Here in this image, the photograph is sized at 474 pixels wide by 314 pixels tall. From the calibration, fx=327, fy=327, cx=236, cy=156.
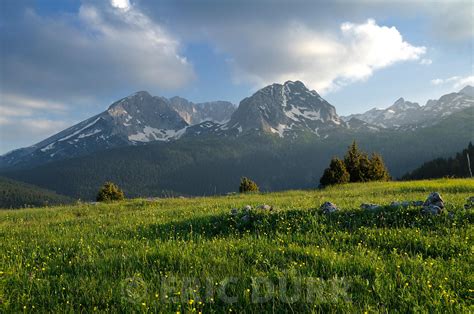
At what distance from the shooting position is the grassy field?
17.3 ft

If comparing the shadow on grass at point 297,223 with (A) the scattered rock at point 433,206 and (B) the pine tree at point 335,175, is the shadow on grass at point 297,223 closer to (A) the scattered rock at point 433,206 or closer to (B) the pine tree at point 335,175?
(A) the scattered rock at point 433,206

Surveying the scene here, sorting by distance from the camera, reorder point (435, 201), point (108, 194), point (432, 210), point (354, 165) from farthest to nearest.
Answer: point (354, 165), point (108, 194), point (435, 201), point (432, 210)

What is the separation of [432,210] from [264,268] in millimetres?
6623

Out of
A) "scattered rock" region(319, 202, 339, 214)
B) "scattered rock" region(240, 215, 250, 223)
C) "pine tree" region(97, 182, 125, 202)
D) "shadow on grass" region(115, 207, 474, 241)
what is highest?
"pine tree" region(97, 182, 125, 202)

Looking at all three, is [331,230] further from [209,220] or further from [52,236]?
[52,236]

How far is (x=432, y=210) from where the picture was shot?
1029cm

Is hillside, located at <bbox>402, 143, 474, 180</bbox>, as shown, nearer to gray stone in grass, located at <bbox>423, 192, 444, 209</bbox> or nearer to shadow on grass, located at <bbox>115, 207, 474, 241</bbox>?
gray stone in grass, located at <bbox>423, 192, 444, 209</bbox>

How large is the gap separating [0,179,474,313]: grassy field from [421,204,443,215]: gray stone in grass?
0.86 ft

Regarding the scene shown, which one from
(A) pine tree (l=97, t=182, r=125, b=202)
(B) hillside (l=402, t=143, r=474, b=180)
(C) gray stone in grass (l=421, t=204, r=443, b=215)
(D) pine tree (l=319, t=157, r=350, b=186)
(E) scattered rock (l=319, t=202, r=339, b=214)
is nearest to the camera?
(C) gray stone in grass (l=421, t=204, r=443, b=215)

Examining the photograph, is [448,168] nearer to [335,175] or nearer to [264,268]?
[335,175]

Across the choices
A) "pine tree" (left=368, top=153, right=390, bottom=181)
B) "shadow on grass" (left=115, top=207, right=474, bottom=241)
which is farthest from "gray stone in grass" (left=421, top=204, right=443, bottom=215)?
"pine tree" (left=368, top=153, right=390, bottom=181)

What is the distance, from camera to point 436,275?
601cm

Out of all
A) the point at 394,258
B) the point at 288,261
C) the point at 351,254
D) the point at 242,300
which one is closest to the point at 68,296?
the point at 242,300

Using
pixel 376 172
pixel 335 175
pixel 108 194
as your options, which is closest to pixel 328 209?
pixel 335 175
